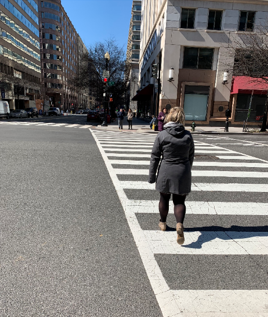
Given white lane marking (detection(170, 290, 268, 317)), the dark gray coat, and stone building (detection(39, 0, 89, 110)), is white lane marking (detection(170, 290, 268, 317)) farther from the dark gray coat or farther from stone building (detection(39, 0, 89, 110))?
stone building (detection(39, 0, 89, 110))

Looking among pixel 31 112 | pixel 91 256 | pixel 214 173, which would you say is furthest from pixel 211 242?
pixel 31 112

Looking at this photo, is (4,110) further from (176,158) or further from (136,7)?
(136,7)

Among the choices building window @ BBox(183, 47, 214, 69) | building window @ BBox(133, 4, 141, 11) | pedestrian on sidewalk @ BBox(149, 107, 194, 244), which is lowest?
pedestrian on sidewalk @ BBox(149, 107, 194, 244)

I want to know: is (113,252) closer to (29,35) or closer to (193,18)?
(193,18)

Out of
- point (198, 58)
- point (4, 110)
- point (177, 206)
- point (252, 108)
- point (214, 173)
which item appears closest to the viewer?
point (177, 206)

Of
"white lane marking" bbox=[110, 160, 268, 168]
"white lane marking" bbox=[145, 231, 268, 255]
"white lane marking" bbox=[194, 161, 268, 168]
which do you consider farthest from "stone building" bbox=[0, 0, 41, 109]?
"white lane marking" bbox=[145, 231, 268, 255]

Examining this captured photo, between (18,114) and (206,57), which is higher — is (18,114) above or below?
below

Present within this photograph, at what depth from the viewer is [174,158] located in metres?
3.19

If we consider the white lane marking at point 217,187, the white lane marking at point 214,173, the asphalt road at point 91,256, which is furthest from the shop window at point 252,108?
the asphalt road at point 91,256

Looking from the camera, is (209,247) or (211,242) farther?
(211,242)

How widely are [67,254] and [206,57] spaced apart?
2745 centimetres

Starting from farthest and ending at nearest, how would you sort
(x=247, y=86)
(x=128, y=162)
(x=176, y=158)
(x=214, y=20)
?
(x=214, y=20), (x=247, y=86), (x=128, y=162), (x=176, y=158)

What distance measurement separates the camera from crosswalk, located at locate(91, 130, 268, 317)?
2.32 metres

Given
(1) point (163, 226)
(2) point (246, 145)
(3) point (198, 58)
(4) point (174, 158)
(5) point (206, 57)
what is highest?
(5) point (206, 57)
